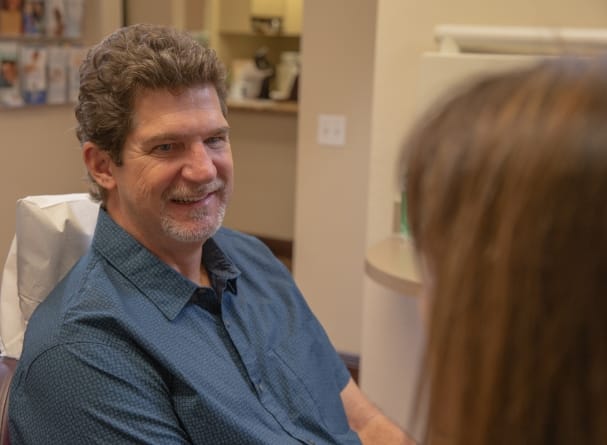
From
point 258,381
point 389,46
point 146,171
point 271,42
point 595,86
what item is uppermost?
point 271,42

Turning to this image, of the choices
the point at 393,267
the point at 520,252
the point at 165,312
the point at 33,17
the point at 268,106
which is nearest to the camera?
the point at 520,252

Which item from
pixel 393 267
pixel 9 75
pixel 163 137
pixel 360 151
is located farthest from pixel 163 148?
pixel 9 75

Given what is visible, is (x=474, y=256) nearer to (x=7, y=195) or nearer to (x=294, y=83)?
(x=7, y=195)

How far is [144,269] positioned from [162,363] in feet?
0.58

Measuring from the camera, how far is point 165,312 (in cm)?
119

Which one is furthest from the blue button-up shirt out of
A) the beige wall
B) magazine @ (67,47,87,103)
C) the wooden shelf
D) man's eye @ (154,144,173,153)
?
the beige wall

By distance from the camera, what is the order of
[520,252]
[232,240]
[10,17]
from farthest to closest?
[10,17], [232,240], [520,252]

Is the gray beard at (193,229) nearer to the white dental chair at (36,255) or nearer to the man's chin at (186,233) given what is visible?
the man's chin at (186,233)

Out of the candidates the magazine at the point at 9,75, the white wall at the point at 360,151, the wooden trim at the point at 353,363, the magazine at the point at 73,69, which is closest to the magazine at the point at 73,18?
the magazine at the point at 73,69

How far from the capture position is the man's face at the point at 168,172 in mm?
1260

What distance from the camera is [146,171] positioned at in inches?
50.2

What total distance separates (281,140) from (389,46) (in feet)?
7.54

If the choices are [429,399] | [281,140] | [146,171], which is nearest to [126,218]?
[146,171]

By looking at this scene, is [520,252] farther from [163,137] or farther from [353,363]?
[353,363]
